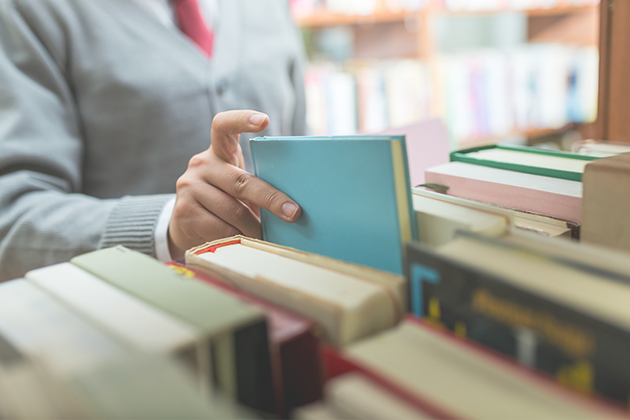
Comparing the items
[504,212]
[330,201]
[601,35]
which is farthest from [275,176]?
[601,35]

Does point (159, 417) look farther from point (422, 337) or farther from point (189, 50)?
point (189, 50)

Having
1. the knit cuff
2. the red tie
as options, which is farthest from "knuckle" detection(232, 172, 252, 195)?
the red tie

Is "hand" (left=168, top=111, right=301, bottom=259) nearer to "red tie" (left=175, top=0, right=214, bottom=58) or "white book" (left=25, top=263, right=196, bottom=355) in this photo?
"white book" (left=25, top=263, right=196, bottom=355)

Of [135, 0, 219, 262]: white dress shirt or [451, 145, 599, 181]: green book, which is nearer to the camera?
[451, 145, 599, 181]: green book

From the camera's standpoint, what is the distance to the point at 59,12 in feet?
2.56

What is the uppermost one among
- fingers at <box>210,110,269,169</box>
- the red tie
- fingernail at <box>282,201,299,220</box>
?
the red tie

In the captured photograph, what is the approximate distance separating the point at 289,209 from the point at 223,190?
0.43 feet

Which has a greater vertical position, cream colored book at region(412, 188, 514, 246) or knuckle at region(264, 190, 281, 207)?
knuckle at region(264, 190, 281, 207)

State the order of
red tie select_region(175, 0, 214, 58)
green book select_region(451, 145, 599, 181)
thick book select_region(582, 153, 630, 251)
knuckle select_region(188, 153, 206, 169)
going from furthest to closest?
red tie select_region(175, 0, 214, 58), knuckle select_region(188, 153, 206, 169), green book select_region(451, 145, 599, 181), thick book select_region(582, 153, 630, 251)

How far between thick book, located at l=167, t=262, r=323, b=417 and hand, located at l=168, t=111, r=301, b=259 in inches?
6.6

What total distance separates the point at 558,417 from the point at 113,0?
0.91 m

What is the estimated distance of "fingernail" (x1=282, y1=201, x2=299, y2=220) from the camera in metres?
0.41

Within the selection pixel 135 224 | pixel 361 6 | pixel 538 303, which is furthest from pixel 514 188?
pixel 361 6

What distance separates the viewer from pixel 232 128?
493mm
